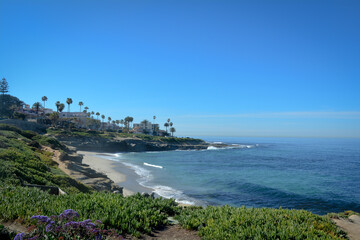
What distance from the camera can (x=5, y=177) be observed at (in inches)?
406

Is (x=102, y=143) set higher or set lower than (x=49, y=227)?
lower

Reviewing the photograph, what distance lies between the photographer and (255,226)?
6.47 metres

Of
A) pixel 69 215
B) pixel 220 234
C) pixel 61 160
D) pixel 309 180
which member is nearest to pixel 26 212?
pixel 69 215

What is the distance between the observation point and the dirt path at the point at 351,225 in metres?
8.17

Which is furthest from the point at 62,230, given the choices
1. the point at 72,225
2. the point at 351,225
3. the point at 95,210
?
the point at 351,225

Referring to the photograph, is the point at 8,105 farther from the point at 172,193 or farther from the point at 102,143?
the point at 172,193

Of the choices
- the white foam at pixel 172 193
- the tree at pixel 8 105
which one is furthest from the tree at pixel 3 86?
the white foam at pixel 172 193

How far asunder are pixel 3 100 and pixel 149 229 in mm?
117991

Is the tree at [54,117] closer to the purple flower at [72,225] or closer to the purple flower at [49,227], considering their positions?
the purple flower at [49,227]

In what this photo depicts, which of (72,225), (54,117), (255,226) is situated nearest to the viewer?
(72,225)

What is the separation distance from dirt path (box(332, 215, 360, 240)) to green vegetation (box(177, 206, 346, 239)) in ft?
4.41

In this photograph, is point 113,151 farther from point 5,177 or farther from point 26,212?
point 26,212

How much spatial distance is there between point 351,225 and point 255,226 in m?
6.49

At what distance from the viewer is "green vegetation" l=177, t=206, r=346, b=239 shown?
5.84m
